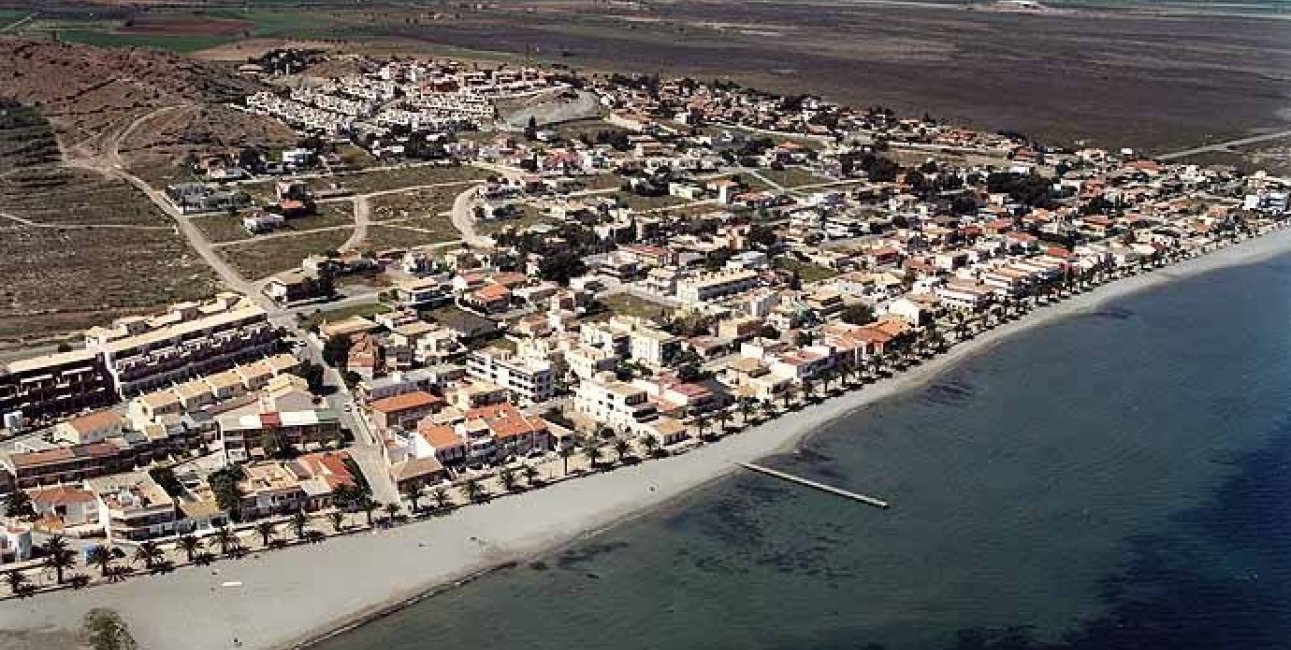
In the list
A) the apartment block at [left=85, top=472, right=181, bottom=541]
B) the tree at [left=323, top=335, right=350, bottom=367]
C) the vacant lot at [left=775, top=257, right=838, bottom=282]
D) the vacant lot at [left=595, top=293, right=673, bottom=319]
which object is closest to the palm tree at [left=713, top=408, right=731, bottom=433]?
the vacant lot at [left=595, top=293, right=673, bottom=319]

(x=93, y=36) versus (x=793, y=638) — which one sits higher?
(x=93, y=36)

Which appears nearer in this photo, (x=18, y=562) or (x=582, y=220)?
(x=18, y=562)

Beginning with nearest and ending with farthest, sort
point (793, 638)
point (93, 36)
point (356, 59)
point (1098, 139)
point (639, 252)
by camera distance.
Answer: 1. point (793, 638)
2. point (639, 252)
3. point (1098, 139)
4. point (356, 59)
5. point (93, 36)

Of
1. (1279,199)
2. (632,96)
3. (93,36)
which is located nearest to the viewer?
(1279,199)

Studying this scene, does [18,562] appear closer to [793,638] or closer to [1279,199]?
[793,638]

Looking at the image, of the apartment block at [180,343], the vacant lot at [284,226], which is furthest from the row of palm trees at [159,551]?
the vacant lot at [284,226]

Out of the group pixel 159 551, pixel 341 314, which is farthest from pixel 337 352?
pixel 159 551

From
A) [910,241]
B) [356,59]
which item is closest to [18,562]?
[910,241]
